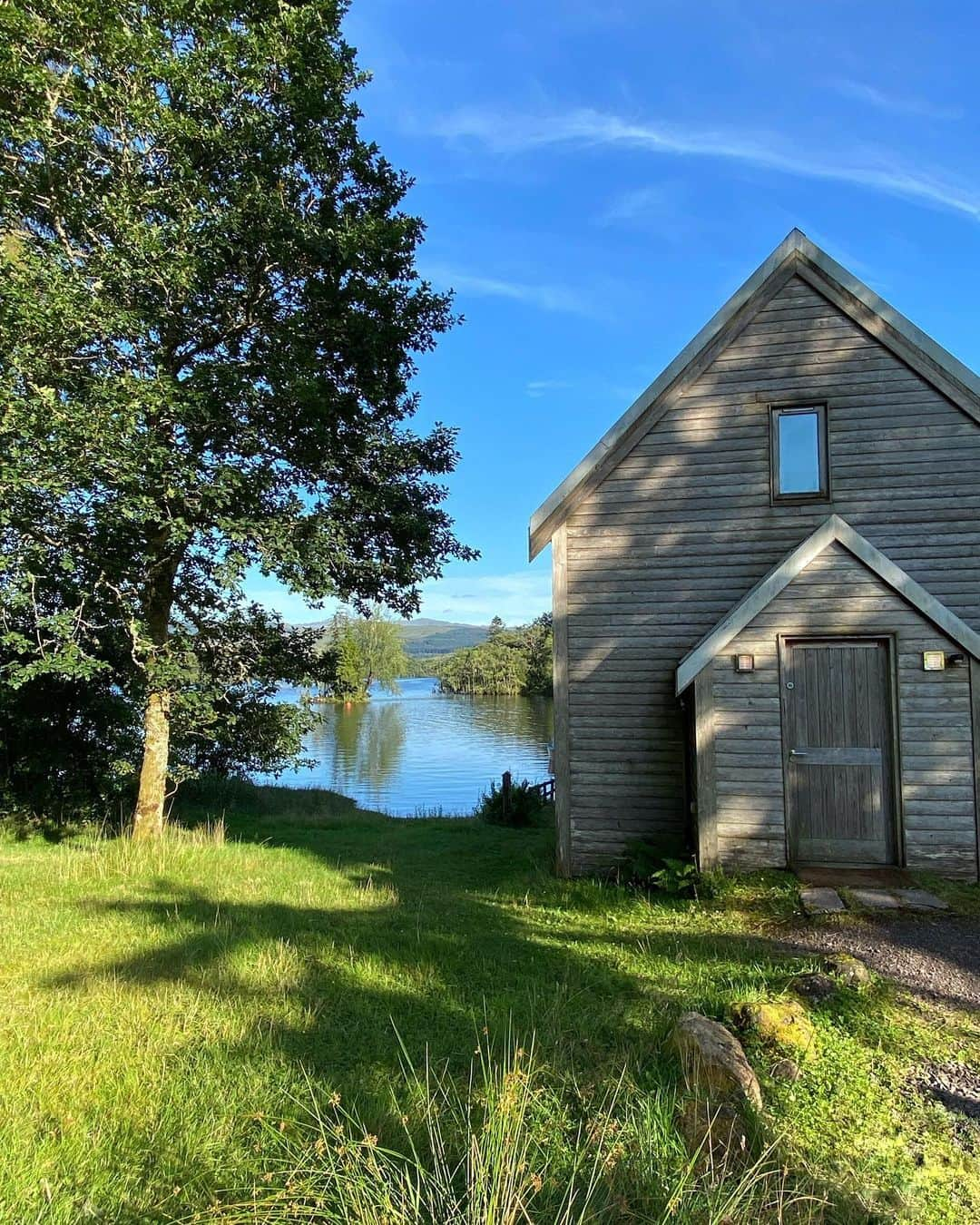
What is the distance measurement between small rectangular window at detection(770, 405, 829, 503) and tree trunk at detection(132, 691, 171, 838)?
29.9 ft

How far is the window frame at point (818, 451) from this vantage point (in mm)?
8523

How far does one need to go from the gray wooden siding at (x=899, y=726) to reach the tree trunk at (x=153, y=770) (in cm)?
811

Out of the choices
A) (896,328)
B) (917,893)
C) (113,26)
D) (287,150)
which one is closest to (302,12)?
(287,150)

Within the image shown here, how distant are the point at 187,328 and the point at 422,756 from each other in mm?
25869

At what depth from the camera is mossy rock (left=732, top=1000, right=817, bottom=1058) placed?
3.77 metres

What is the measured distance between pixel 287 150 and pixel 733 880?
11.0 m

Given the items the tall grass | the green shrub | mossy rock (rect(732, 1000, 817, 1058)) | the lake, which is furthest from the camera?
the lake

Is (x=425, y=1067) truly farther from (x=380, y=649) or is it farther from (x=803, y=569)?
(x=380, y=649)

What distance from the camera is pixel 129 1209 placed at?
2.54 metres

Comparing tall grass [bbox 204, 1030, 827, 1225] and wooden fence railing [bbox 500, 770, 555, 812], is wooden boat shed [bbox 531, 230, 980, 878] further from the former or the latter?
wooden fence railing [bbox 500, 770, 555, 812]

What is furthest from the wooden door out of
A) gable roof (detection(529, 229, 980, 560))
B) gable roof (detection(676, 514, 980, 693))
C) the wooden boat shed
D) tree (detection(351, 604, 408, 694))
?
tree (detection(351, 604, 408, 694))

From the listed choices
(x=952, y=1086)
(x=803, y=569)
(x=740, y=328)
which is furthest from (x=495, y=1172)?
(x=740, y=328)

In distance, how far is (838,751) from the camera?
7.62 m

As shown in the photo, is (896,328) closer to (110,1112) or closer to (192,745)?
(110,1112)
